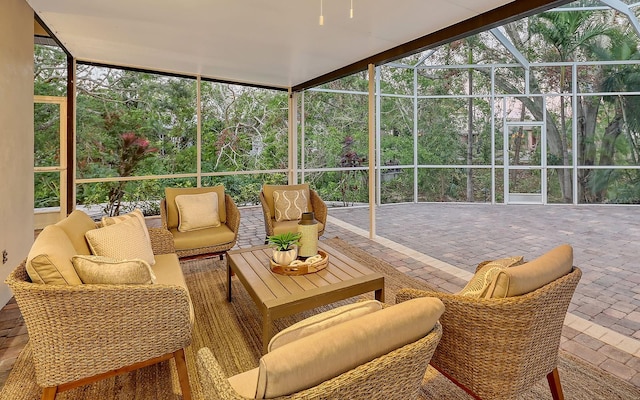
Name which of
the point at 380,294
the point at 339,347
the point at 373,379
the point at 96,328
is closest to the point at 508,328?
the point at 373,379

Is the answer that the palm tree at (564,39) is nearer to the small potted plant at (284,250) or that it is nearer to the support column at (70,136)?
the small potted plant at (284,250)

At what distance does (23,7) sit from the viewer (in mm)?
3229

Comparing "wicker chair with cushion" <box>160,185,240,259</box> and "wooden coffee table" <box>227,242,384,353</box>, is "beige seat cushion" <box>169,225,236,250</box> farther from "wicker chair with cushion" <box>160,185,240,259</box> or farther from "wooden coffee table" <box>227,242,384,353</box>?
"wooden coffee table" <box>227,242,384,353</box>

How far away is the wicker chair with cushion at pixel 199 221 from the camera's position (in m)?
3.66

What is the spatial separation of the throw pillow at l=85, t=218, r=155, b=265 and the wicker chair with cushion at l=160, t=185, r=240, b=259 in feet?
3.21

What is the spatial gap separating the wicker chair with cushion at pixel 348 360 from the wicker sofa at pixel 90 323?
27.9 inches

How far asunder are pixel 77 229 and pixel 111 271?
91 centimetres

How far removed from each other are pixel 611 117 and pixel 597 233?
16.2 feet

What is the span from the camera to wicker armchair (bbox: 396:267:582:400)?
1430 mm

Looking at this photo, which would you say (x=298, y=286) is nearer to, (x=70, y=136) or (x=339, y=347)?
(x=339, y=347)

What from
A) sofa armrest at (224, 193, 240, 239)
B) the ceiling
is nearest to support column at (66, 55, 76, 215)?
the ceiling

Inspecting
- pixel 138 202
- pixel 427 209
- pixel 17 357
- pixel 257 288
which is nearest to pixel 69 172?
pixel 138 202

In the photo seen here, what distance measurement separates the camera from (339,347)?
97 centimetres

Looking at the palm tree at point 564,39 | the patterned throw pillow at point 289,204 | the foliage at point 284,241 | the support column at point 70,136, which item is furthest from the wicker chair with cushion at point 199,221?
the palm tree at point 564,39
